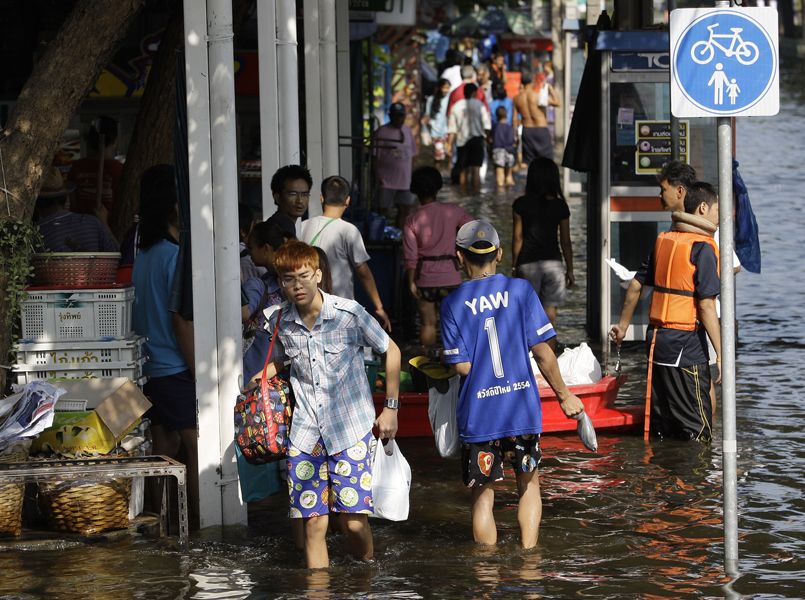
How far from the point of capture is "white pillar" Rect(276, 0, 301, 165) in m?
10.2

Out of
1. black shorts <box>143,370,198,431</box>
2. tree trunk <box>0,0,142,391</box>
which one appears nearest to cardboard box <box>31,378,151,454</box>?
black shorts <box>143,370,198,431</box>

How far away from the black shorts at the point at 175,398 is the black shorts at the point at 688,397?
3.30 metres

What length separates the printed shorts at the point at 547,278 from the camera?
43.8 ft

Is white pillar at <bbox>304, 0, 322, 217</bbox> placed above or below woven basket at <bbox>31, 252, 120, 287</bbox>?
above

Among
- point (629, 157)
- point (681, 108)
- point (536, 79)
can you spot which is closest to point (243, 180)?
point (629, 157)

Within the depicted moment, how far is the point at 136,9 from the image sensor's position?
342 inches

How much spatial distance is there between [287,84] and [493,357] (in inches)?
148

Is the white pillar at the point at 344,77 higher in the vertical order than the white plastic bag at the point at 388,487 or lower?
higher

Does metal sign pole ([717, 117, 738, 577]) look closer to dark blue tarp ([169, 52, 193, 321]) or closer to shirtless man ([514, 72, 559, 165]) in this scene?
dark blue tarp ([169, 52, 193, 321])

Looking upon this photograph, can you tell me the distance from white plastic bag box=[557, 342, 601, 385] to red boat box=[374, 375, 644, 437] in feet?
0.28

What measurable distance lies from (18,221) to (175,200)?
84 cm

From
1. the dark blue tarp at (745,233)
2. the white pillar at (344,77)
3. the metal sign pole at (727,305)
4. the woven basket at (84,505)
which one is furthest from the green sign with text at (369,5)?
the metal sign pole at (727,305)

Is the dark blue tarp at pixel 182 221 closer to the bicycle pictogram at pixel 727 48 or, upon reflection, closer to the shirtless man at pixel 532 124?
the bicycle pictogram at pixel 727 48

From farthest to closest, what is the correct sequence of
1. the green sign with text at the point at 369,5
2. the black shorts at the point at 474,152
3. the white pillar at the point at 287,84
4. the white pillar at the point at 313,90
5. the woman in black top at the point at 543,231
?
the black shorts at the point at 474,152
the green sign with text at the point at 369,5
the woman in black top at the point at 543,231
the white pillar at the point at 313,90
the white pillar at the point at 287,84
